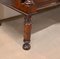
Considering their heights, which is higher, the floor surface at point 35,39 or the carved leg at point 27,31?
the carved leg at point 27,31

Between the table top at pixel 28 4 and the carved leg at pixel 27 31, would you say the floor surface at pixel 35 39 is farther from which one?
the table top at pixel 28 4

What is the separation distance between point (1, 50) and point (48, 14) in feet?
3.46

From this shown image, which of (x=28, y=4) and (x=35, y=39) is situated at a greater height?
Result: (x=28, y=4)

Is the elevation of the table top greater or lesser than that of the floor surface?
greater

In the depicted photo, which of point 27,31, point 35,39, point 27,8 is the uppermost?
point 27,8

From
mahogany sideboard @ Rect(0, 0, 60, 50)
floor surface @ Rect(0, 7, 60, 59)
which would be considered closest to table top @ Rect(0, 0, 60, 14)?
mahogany sideboard @ Rect(0, 0, 60, 50)

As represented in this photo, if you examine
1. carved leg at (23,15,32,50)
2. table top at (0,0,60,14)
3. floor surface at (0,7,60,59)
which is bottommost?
floor surface at (0,7,60,59)

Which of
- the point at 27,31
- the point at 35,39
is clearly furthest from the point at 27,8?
the point at 35,39

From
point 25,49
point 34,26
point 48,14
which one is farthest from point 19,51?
point 48,14

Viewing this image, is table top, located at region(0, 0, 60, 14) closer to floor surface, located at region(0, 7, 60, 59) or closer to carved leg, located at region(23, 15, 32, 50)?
carved leg, located at region(23, 15, 32, 50)

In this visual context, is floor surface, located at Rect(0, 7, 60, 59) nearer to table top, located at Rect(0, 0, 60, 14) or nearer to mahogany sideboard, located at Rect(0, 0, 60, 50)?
mahogany sideboard, located at Rect(0, 0, 60, 50)

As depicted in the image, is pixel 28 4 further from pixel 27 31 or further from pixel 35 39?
pixel 35 39

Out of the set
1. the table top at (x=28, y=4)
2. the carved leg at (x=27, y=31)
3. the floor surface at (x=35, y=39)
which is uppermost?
the table top at (x=28, y=4)

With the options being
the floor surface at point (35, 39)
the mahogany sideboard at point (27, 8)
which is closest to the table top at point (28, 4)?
the mahogany sideboard at point (27, 8)
